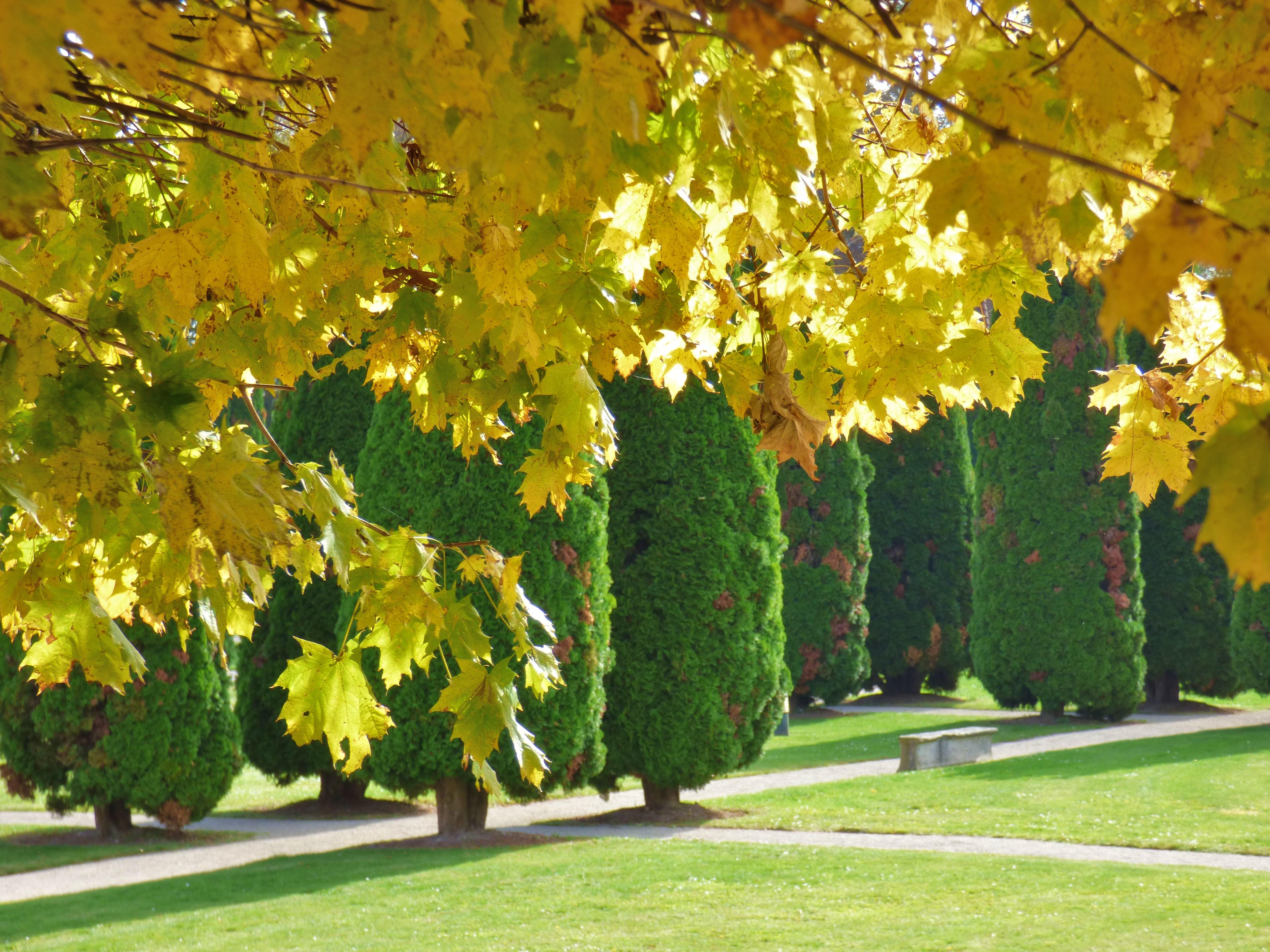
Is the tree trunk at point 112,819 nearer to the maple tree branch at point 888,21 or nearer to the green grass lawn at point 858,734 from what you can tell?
the green grass lawn at point 858,734

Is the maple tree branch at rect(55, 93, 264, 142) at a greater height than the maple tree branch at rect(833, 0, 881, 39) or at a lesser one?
greater

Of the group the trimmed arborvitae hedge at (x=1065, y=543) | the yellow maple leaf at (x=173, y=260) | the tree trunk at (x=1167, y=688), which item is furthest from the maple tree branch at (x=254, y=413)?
the tree trunk at (x=1167, y=688)

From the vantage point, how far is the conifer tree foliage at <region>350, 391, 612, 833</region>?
9.40 metres

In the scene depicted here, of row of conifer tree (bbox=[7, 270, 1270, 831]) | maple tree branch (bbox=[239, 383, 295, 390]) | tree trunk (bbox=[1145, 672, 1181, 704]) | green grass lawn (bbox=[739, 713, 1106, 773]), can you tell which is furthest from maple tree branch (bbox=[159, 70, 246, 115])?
tree trunk (bbox=[1145, 672, 1181, 704])

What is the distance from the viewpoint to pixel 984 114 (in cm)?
170

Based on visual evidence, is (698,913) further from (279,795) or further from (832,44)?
(279,795)

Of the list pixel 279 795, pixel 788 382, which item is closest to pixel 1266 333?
pixel 788 382

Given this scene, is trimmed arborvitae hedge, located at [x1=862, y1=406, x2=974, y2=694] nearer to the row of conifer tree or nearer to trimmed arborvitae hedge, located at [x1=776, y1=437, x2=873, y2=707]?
trimmed arborvitae hedge, located at [x1=776, y1=437, x2=873, y2=707]

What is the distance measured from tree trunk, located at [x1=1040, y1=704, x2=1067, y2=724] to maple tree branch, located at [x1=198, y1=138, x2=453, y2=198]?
654 inches

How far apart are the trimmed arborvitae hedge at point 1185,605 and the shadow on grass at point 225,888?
13367mm

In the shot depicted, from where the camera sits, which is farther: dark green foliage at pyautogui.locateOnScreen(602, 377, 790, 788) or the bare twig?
dark green foliage at pyautogui.locateOnScreen(602, 377, 790, 788)

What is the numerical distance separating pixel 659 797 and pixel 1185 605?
37.6ft

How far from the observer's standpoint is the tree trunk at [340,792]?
12.3 meters

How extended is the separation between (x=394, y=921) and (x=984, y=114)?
675 cm
